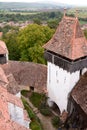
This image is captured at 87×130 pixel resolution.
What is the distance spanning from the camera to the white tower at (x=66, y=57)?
26.7 m

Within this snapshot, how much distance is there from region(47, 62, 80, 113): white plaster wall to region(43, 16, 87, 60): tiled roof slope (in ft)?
7.24

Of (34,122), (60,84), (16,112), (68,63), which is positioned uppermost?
(68,63)

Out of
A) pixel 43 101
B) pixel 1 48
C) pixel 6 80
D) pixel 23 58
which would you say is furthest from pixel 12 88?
pixel 23 58

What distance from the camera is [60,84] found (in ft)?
94.5

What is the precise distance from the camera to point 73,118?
88.7 feet

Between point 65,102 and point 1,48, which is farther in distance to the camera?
point 1,48

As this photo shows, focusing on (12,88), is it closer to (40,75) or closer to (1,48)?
(40,75)

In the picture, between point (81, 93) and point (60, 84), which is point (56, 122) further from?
point (81, 93)

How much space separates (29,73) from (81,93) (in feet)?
36.6

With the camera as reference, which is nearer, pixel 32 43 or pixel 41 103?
pixel 41 103

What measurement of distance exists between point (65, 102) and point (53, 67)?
4622mm

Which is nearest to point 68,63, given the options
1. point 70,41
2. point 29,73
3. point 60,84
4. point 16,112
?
point 70,41

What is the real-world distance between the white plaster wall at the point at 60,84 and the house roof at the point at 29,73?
2.70 metres

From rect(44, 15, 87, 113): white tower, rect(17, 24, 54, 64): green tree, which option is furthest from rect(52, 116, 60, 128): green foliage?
rect(17, 24, 54, 64): green tree
